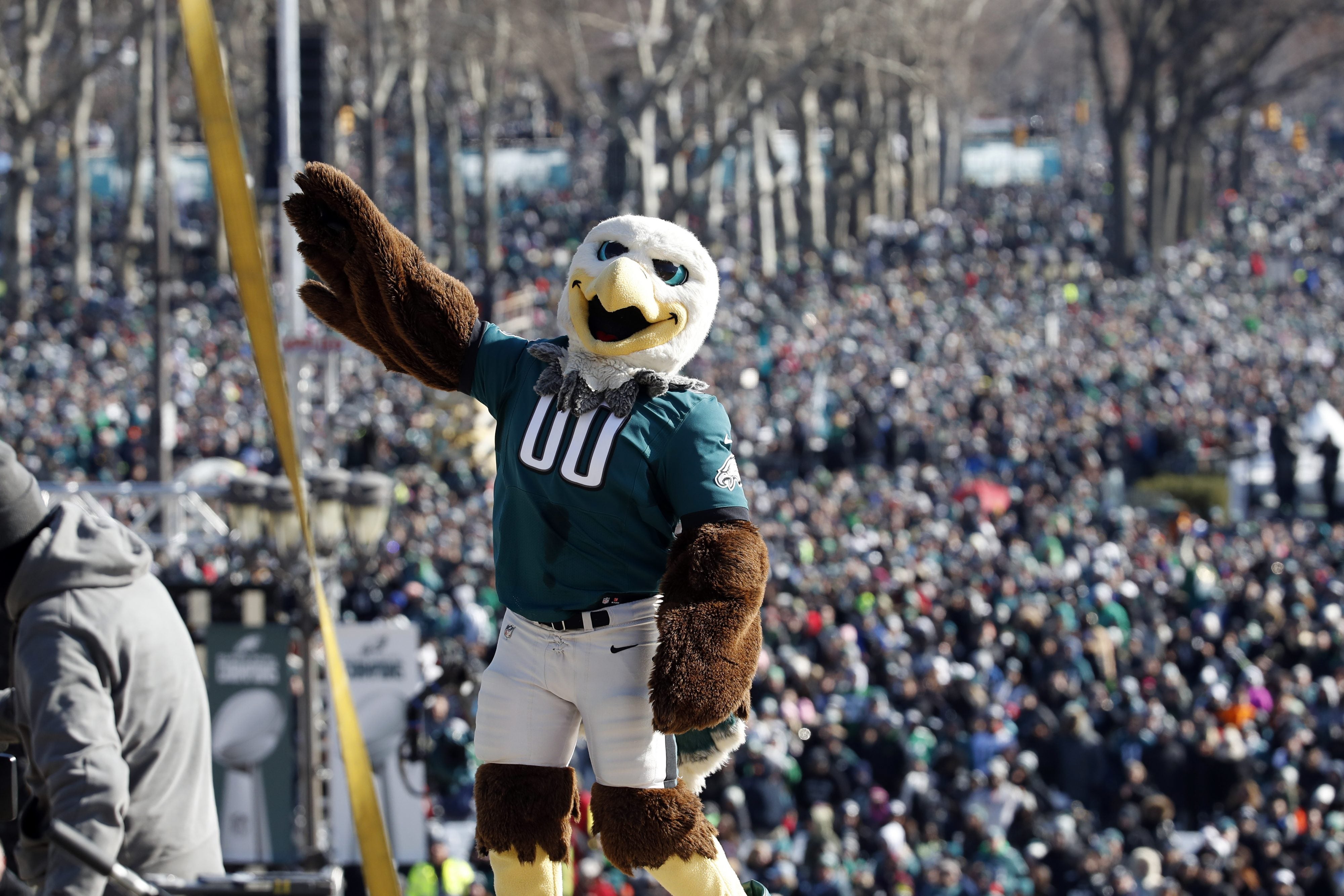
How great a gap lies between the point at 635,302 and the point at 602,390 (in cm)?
19

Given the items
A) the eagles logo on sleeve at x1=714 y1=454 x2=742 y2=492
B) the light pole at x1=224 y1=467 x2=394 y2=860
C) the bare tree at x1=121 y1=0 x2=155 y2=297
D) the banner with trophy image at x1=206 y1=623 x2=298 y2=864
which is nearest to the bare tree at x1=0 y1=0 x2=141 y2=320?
the bare tree at x1=121 y1=0 x2=155 y2=297

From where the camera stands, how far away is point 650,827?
320 centimetres

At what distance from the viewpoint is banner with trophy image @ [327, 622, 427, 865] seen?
28.0ft

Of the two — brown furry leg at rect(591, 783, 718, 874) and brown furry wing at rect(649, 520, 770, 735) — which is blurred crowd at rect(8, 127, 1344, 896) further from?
brown furry wing at rect(649, 520, 770, 735)

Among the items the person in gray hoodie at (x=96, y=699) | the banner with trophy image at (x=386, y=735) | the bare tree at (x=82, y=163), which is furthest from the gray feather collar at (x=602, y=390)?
the bare tree at (x=82, y=163)

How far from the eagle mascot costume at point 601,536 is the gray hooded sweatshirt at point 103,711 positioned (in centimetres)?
57

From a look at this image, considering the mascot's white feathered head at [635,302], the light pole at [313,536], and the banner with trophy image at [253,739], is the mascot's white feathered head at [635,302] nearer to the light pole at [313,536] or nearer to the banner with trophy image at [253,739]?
the light pole at [313,536]

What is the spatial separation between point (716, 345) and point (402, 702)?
16998 mm

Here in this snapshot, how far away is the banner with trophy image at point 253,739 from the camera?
27.9ft

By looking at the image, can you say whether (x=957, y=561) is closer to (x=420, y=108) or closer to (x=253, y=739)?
(x=253, y=739)

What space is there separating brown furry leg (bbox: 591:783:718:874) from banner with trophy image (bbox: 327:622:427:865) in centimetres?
539

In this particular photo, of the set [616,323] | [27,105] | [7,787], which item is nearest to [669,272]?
[616,323]

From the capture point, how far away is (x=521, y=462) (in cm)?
334

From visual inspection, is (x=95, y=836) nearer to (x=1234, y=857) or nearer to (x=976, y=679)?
(x=1234, y=857)
